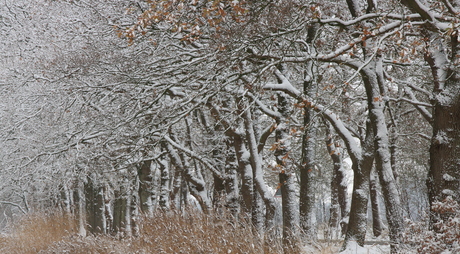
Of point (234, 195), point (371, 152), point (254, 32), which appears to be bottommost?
point (234, 195)

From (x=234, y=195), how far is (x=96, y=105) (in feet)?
13.7

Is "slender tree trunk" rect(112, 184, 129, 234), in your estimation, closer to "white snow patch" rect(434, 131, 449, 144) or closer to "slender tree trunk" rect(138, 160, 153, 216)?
"slender tree trunk" rect(138, 160, 153, 216)

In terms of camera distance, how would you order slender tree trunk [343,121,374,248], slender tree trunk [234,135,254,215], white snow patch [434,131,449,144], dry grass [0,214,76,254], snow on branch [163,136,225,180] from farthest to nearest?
dry grass [0,214,76,254] < snow on branch [163,136,225,180] < slender tree trunk [234,135,254,215] < slender tree trunk [343,121,374,248] < white snow patch [434,131,449,144]

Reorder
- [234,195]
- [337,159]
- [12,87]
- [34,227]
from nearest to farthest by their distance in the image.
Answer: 1. [234,195]
2. [12,87]
3. [337,159]
4. [34,227]

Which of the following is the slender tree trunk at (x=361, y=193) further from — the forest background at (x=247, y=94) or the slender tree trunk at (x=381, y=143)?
the slender tree trunk at (x=381, y=143)

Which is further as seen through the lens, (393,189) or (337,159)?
(337,159)

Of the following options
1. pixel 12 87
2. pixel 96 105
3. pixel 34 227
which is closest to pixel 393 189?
pixel 96 105

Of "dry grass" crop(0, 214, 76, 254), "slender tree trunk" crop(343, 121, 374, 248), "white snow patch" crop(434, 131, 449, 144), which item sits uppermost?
"white snow patch" crop(434, 131, 449, 144)

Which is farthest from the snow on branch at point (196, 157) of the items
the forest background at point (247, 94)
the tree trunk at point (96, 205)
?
the tree trunk at point (96, 205)

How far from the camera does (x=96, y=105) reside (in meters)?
12.4

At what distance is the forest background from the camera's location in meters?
7.06

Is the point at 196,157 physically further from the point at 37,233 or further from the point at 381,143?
the point at 37,233

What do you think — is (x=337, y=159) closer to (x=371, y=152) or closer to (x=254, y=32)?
(x=371, y=152)

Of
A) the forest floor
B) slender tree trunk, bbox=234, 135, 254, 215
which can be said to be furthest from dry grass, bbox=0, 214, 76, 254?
slender tree trunk, bbox=234, 135, 254, 215
